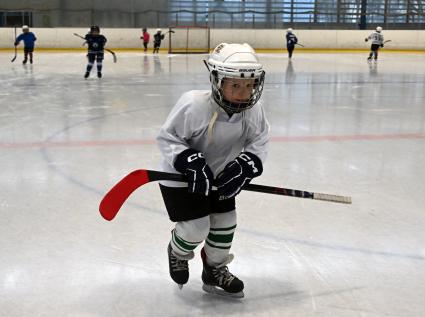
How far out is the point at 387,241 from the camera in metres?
2.56

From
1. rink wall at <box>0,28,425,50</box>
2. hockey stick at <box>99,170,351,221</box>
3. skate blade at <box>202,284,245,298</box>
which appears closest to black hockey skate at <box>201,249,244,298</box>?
skate blade at <box>202,284,245,298</box>

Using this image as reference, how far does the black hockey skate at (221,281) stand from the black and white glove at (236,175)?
34 cm

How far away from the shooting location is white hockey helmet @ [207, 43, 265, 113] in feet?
5.80

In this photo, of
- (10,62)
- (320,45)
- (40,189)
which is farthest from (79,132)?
(320,45)

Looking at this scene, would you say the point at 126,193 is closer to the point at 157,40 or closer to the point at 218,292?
the point at 218,292

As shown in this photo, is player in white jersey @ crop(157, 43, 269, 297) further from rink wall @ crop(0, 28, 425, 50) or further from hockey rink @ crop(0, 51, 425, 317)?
rink wall @ crop(0, 28, 425, 50)

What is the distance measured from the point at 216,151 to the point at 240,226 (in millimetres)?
899

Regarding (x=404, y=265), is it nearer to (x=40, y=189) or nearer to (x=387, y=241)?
(x=387, y=241)

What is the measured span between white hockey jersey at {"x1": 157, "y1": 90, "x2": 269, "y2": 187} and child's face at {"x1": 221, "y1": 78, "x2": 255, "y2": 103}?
73 millimetres

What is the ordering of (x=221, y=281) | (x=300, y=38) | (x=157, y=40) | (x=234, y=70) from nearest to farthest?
(x=234, y=70), (x=221, y=281), (x=157, y=40), (x=300, y=38)

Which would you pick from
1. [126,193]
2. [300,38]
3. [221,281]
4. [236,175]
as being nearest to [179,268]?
[221,281]

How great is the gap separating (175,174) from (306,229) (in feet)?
3.42

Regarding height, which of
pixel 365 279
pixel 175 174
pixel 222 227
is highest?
pixel 175 174

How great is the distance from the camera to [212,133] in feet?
6.13
